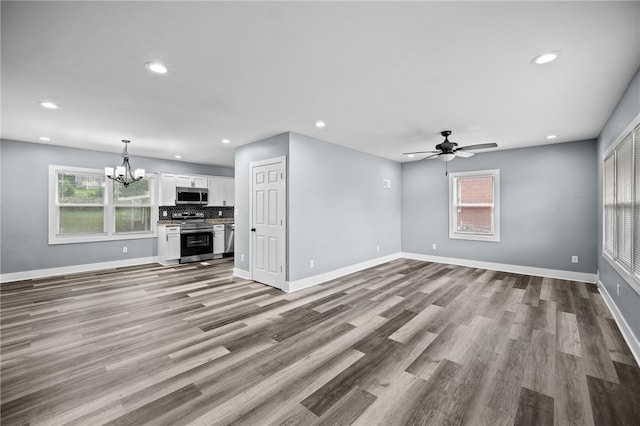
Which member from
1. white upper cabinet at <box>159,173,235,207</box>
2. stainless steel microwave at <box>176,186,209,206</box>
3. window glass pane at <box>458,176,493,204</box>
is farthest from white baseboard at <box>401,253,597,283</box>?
stainless steel microwave at <box>176,186,209,206</box>

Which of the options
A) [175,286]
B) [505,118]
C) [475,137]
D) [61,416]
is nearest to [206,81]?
[61,416]

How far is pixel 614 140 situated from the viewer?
336 centimetres

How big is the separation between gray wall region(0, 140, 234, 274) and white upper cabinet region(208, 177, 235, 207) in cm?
255

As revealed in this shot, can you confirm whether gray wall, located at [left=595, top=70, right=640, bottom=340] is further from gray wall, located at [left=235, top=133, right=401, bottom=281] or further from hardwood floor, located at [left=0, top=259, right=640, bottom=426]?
gray wall, located at [left=235, top=133, right=401, bottom=281]

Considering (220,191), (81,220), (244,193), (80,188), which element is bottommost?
(81,220)

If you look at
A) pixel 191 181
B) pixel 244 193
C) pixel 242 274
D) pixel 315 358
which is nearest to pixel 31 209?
pixel 191 181

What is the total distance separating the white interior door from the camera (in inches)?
177

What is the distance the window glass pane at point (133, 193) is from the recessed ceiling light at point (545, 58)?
293 inches

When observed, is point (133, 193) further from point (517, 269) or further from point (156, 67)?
point (517, 269)

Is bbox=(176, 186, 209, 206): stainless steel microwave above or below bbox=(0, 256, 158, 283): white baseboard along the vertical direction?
above

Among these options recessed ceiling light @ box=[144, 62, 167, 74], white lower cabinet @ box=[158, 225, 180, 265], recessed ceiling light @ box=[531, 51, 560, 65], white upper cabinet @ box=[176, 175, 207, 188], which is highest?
recessed ceiling light @ box=[531, 51, 560, 65]

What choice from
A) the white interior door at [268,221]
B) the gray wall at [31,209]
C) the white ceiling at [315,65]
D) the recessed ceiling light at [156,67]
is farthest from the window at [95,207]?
the recessed ceiling light at [156,67]

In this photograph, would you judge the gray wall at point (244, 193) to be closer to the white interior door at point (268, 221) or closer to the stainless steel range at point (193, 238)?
the white interior door at point (268, 221)

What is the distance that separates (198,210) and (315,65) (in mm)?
6418
